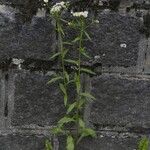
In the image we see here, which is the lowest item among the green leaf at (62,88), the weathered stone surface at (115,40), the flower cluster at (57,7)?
the green leaf at (62,88)

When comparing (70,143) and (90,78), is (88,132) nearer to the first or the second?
(70,143)

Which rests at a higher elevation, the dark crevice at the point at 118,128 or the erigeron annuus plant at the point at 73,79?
the erigeron annuus plant at the point at 73,79

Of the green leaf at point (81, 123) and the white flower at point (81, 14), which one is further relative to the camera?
the green leaf at point (81, 123)

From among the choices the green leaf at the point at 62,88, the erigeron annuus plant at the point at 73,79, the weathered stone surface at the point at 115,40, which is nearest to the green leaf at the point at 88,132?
the erigeron annuus plant at the point at 73,79

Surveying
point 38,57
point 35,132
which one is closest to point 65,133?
point 35,132

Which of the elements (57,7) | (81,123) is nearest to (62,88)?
(81,123)

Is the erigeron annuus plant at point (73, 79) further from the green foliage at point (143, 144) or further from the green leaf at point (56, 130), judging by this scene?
the green foliage at point (143, 144)
